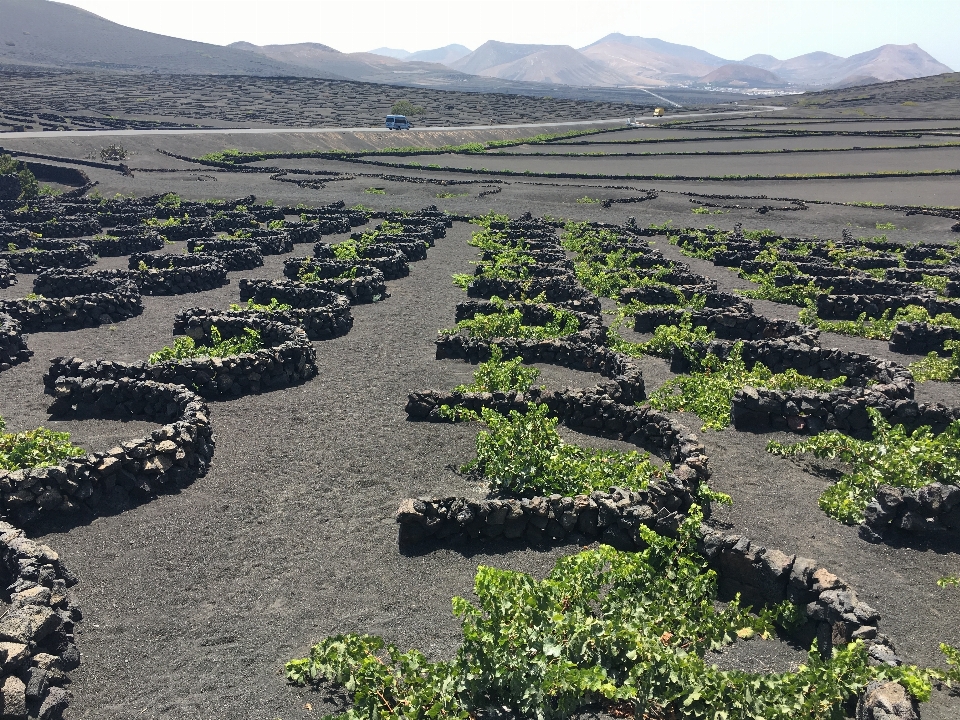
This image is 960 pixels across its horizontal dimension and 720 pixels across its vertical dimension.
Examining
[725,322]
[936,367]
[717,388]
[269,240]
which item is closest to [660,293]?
[725,322]

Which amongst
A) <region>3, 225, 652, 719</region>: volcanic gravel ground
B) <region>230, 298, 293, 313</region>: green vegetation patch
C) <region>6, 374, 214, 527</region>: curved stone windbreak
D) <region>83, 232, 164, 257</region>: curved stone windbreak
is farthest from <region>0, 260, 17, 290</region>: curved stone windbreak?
<region>6, 374, 214, 527</region>: curved stone windbreak

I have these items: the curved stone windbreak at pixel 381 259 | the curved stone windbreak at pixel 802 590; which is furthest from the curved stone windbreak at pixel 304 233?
the curved stone windbreak at pixel 802 590

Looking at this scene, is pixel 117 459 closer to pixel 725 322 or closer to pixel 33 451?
pixel 33 451

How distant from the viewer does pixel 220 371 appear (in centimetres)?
1955

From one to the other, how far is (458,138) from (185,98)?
72.2 meters

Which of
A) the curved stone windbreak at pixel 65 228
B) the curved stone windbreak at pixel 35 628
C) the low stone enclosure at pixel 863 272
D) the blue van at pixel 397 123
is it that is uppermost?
the blue van at pixel 397 123

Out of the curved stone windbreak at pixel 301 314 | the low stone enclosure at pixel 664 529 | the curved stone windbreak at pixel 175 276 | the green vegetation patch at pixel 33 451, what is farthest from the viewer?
the curved stone windbreak at pixel 175 276

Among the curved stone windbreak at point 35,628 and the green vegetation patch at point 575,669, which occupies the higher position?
the green vegetation patch at point 575,669

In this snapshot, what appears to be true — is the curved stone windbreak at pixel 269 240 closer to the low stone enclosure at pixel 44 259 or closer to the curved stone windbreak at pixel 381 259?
the curved stone windbreak at pixel 381 259

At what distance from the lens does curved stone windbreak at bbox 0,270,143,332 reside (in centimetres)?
2602

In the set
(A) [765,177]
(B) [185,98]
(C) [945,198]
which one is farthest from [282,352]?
(B) [185,98]

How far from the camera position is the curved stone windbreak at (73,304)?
26016mm

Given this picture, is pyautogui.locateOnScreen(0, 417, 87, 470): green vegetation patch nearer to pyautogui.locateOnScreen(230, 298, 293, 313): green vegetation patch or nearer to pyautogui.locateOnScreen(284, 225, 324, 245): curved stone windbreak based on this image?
pyautogui.locateOnScreen(230, 298, 293, 313): green vegetation patch

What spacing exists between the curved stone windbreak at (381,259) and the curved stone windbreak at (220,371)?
14.0 m
